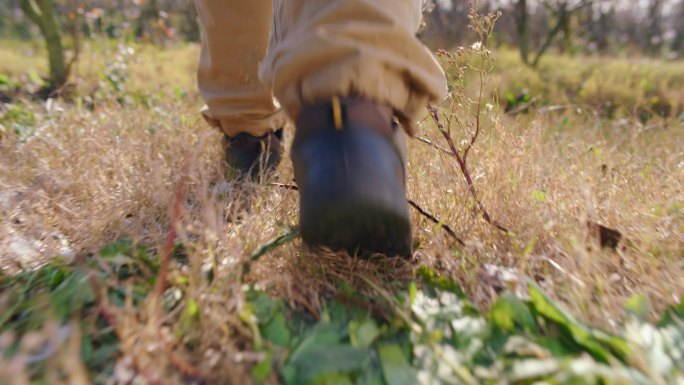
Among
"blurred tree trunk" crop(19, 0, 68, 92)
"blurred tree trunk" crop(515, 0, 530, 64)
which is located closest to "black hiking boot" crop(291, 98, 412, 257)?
"blurred tree trunk" crop(19, 0, 68, 92)

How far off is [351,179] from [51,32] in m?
3.27

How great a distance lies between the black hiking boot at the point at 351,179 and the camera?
814 millimetres

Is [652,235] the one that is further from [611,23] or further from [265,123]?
[611,23]

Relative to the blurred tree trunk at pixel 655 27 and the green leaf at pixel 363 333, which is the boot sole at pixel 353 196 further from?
the blurred tree trunk at pixel 655 27

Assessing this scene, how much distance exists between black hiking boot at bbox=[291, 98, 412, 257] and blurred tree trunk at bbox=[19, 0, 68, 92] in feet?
9.97

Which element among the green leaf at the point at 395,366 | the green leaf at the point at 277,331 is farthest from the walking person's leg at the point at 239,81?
the green leaf at the point at 395,366

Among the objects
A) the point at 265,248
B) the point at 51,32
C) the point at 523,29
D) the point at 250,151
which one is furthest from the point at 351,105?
the point at 523,29

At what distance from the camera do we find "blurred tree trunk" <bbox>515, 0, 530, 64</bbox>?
18.5ft

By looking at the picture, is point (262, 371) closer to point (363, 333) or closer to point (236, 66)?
point (363, 333)

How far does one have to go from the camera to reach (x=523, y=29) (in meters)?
5.78

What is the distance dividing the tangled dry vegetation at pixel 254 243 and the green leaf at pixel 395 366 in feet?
0.40

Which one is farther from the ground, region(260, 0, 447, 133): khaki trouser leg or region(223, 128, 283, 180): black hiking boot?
region(260, 0, 447, 133): khaki trouser leg

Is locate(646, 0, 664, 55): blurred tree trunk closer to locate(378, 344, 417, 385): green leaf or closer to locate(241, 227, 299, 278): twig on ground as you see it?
locate(241, 227, 299, 278): twig on ground

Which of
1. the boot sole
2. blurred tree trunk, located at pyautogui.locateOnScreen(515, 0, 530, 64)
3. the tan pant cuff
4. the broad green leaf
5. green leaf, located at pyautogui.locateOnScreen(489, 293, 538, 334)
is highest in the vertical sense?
blurred tree trunk, located at pyautogui.locateOnScreen(515, 0, 530, 64)
